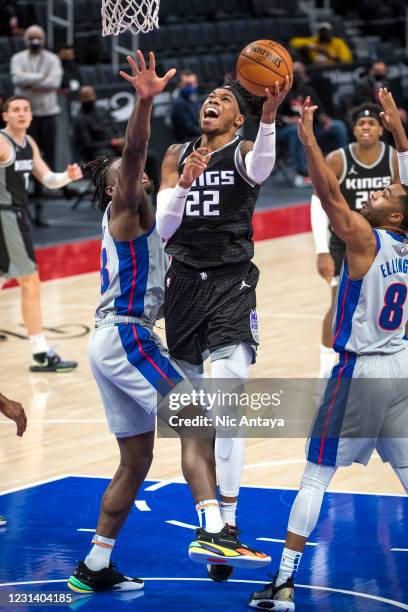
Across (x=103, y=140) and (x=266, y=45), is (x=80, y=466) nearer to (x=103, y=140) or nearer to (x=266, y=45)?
(x=266, y=45)

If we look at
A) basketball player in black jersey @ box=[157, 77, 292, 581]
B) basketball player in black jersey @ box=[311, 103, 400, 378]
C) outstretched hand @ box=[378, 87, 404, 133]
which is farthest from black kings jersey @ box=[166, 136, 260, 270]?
basketball player in black jersey @ box=[311, 103, 400, 378]

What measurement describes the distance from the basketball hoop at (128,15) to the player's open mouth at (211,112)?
68 centimetres

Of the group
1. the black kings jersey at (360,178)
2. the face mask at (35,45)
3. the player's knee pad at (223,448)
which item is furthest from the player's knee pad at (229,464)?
the face mask at (35,45)

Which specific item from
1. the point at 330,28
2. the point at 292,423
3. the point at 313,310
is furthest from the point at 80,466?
the point at 330,28

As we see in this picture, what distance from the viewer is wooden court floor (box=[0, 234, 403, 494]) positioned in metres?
7.39

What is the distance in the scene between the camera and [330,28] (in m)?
22.9

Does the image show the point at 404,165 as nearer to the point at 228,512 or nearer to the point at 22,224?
the point at 228,512

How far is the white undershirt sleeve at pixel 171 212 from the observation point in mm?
5430

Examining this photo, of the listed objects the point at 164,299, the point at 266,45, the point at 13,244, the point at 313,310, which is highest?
the point at 266,45

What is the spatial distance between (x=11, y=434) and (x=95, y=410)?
0.74 m

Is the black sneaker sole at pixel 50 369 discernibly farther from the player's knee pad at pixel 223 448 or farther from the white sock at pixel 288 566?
the white sock at pixel 288 566

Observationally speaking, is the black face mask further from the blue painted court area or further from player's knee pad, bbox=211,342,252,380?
player's knee pad, bbox=211,342,252,380

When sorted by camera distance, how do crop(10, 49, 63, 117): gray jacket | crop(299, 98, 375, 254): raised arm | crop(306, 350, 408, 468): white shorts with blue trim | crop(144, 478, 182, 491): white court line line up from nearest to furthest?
crop(299, 98, 375, 254): raised arm < crop(306, 350, 408, 468): white shorts with blue trim < crop(144, 478, 182, 491): white court line < crop(10, 49, 63, 117): gray jacket

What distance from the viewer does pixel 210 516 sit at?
5.23 meters
